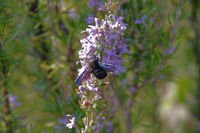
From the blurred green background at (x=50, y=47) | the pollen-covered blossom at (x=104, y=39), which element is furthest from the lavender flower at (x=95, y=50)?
the blurred green background at (x=50, y=47)

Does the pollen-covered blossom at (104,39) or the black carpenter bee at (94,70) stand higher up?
the pollen-covered blossom at (104,39)

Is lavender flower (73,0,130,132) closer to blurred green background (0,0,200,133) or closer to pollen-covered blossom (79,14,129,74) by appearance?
pollen-covered blossom (79,14,129,74)

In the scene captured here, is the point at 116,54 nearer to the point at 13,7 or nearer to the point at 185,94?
the point at 13,7

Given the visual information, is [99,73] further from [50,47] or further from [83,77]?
[50,47]

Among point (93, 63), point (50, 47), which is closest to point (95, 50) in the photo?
point (93, 63)

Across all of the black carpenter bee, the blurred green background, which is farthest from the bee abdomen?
the blurred green background

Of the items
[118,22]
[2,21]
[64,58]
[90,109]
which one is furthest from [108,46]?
[64,58]

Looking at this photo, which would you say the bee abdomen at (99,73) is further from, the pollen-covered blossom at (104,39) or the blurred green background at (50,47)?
the blurred green background at (50,47)

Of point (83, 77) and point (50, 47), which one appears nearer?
point (83, 77)

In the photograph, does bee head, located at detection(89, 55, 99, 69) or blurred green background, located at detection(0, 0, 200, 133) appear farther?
blurred green background, located at detection(0, 0, 200, 133)
